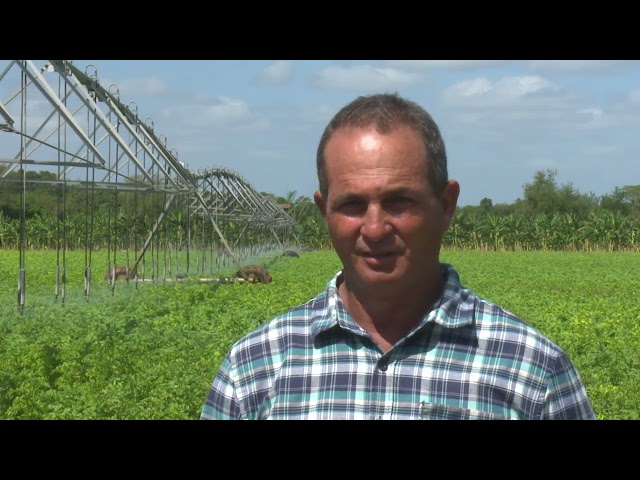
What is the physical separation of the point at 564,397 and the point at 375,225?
1.82 ft

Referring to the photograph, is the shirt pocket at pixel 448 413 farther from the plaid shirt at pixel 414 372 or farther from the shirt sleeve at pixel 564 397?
the shirt sleeve at pixel 564 397

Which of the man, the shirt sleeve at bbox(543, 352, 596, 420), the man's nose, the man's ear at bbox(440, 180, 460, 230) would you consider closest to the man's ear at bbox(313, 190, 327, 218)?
the man

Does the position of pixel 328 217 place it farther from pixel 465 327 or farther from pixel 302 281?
pixel 302 281

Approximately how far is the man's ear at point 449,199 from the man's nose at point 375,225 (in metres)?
0.17

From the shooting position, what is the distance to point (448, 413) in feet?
6.59

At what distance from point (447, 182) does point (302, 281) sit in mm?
19346

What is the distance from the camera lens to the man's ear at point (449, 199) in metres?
2.17

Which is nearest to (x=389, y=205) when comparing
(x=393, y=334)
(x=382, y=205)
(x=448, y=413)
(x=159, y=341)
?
(x=382, y=205)

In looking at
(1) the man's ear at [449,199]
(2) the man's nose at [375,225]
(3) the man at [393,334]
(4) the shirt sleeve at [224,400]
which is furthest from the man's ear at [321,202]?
(4) the shirt sleeve at [224,400]

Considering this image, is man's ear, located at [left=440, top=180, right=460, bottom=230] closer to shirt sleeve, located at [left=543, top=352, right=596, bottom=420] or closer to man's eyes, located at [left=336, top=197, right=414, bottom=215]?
man's eyes, located at [left=336, top=197, right=414, bottom=215]

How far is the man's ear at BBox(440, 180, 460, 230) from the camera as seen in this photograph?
2166mm

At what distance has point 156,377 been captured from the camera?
751 cm

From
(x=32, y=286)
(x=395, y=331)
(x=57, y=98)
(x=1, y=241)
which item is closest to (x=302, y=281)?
(x=32, y=286)

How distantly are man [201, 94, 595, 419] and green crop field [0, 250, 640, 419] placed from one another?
4.24 metres
